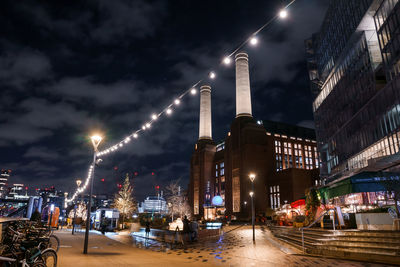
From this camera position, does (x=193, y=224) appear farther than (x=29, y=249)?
Yes

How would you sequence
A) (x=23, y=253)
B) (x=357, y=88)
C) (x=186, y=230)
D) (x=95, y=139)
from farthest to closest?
(x=357, y=88)
(x=186, y=230)
(x=95, y=139)
(x=23, y=253)

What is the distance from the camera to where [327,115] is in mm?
47219

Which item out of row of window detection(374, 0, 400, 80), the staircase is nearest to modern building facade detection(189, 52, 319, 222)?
row of window detection(374, 0, 400, 80)

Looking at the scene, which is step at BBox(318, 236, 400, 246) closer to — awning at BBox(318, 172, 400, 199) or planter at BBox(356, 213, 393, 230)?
planter at BBox(356, 213, 393, 230)

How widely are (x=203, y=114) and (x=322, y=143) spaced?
61.6 m

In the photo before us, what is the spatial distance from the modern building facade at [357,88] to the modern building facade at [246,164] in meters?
17.9

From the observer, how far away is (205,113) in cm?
10681

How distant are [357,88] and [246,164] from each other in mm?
36655

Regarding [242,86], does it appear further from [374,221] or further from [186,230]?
[374,221]

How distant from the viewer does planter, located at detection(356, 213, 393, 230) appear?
14.5 metres

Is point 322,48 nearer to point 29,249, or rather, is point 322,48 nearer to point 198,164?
point 29,249

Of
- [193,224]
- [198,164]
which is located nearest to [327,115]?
[193,224]

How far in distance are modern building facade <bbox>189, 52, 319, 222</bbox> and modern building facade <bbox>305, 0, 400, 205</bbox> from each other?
17.9m

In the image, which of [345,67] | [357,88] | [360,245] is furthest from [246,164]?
[360,245]
